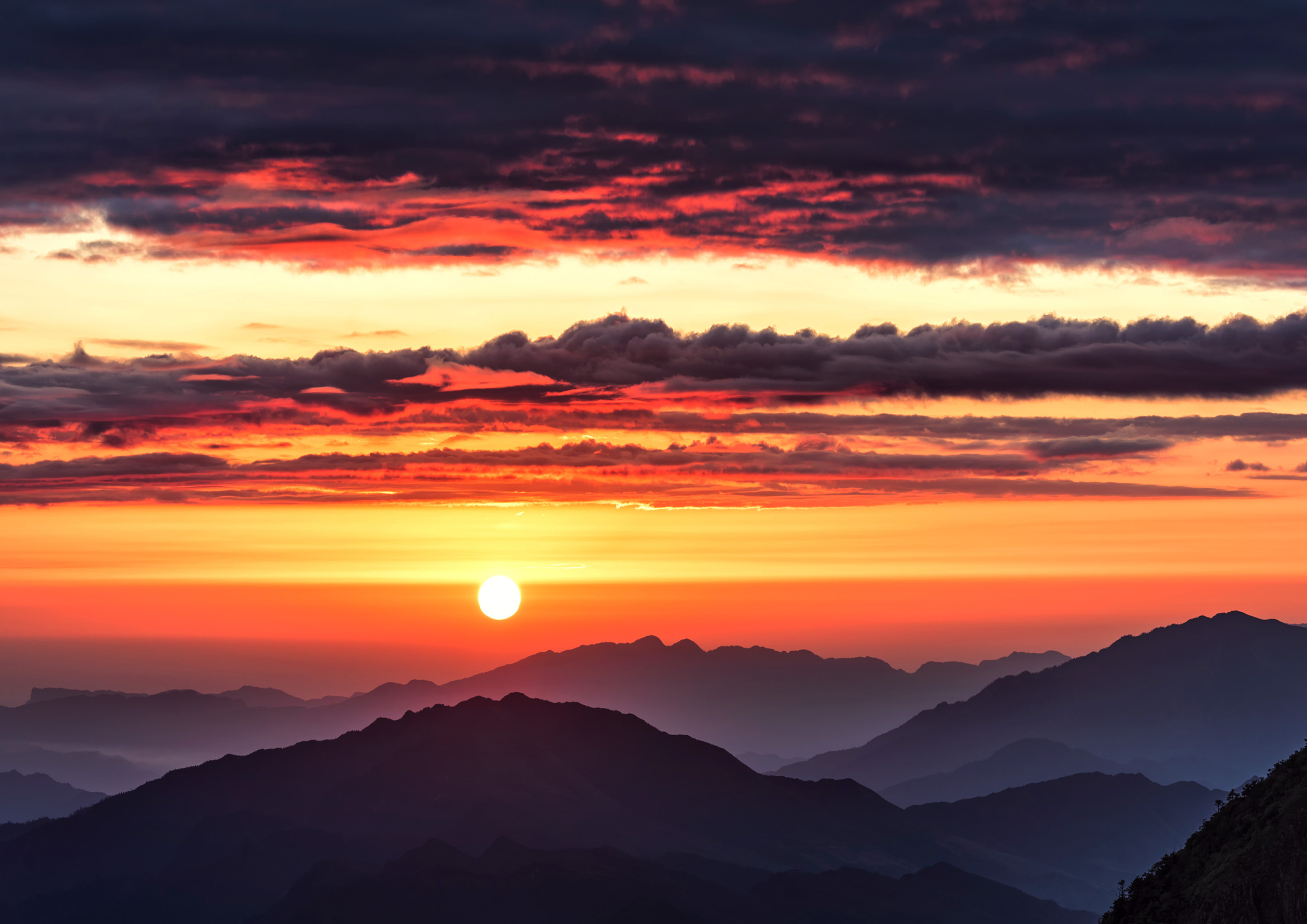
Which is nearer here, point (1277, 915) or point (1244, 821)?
point (1277, 915)

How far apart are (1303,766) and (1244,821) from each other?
28.5 ft

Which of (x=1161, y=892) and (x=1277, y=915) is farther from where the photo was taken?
(x=1161, y=892)

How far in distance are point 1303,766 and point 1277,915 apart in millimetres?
21939

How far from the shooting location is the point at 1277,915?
121 metres

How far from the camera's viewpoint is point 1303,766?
138 meters

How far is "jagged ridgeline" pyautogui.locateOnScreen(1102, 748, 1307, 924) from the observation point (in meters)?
122

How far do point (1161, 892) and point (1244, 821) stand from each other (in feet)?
39.0

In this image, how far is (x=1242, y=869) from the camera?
12675cm

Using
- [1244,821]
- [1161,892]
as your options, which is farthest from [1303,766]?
[1161,892]

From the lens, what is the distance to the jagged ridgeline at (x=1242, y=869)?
12212cm

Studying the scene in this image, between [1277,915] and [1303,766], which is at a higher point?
[1303,766]

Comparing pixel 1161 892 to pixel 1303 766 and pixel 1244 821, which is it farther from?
pixel 1303 766

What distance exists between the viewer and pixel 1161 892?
135875 millimetres

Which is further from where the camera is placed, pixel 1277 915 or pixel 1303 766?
pixel 1303 766
